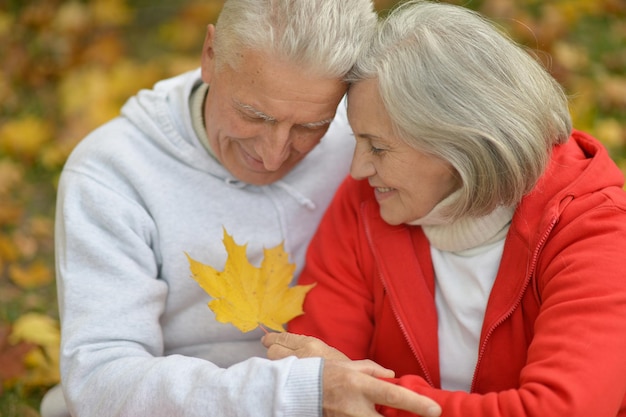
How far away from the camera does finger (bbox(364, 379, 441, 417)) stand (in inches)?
72.9

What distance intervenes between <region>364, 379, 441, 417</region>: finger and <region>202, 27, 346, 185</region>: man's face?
2.37 ft

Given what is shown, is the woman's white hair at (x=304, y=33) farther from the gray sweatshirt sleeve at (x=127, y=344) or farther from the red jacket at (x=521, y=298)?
the gray sweatshirt sleeve at (x=127, y=344)

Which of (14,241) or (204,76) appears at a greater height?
(204,76)

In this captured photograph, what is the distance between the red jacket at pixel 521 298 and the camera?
6.02ft

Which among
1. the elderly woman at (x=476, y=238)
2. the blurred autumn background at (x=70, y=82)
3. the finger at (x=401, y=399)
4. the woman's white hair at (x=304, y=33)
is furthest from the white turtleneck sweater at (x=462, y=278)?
the blurred autumn background at (x=70, y=82)

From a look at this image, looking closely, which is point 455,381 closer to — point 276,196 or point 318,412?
point 318,412

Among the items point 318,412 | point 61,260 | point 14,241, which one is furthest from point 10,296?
point 318,412

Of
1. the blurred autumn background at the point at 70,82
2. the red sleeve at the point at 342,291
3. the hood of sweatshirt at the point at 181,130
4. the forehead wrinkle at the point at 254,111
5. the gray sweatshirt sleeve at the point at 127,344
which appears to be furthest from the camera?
the blurred autumn background at the point at 70,82

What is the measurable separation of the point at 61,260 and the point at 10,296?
46.1 inches

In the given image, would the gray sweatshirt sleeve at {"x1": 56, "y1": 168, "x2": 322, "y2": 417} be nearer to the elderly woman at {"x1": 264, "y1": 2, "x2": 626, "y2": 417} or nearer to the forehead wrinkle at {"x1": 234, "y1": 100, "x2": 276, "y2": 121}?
the elderly woman at {"x1": 264, "y1": 2, "x2": 626, "y2": 417}

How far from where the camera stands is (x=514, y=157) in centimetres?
201

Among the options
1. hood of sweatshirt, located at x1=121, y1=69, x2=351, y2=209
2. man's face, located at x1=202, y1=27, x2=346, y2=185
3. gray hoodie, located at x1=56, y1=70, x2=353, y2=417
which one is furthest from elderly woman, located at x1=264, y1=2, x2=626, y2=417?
hood of sweatshirt, located at x1=121, y1=69, x2=351, y2=209

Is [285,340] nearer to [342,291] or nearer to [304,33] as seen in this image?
[342,291]

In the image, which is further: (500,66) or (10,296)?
(10,296)
